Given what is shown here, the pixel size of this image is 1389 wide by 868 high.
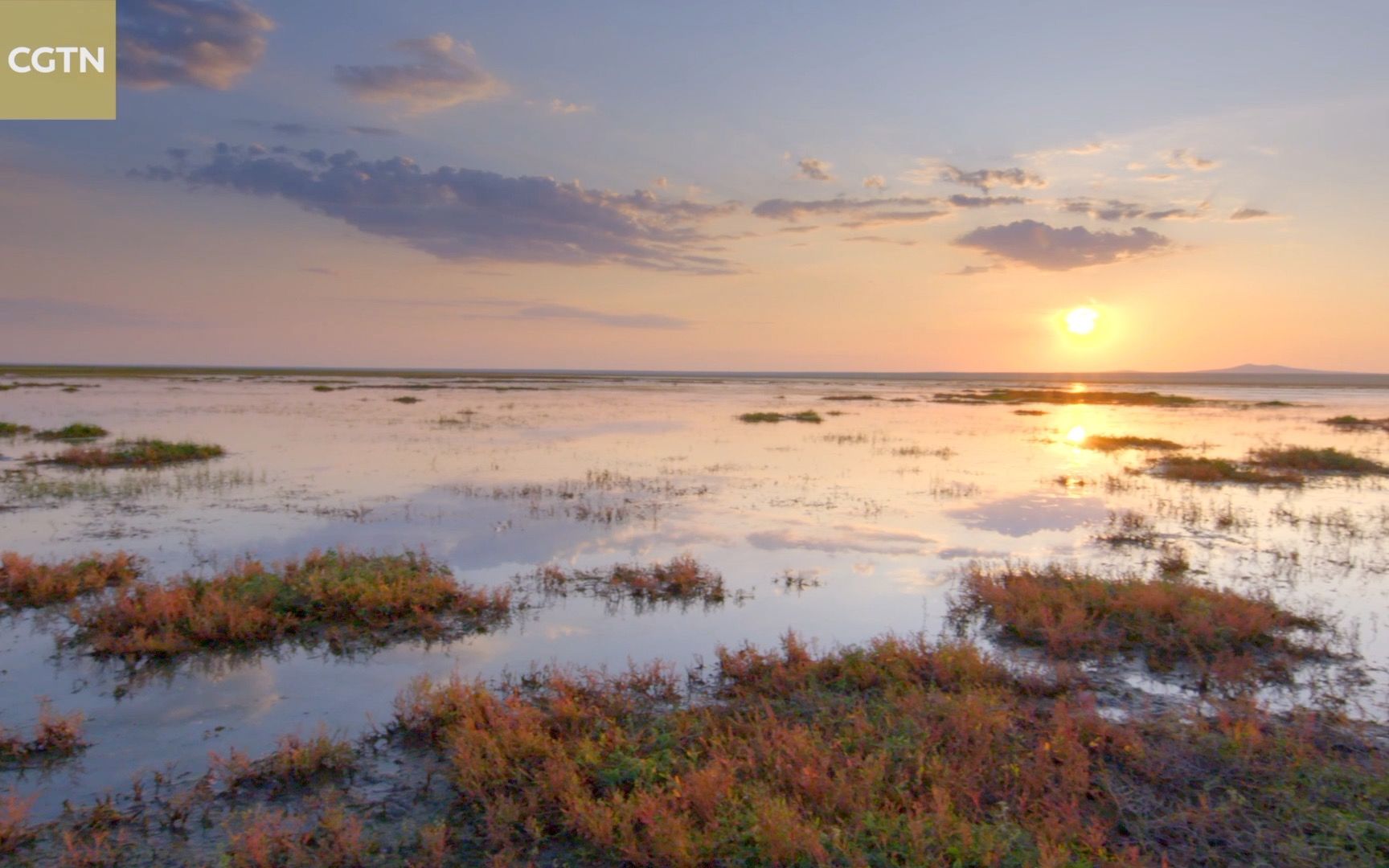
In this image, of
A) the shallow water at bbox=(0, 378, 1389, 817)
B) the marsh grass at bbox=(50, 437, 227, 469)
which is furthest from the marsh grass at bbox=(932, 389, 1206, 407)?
the marsh grass at bbox=(50, 437, 227, 469)

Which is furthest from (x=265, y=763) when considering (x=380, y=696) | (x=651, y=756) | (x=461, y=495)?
(x=461, y=495)

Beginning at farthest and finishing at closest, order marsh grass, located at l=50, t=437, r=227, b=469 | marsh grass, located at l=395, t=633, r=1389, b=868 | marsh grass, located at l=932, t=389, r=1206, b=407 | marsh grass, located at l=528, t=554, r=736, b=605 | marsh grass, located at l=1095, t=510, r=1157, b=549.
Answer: marsh grass, located at l=932, t=389, r=1206, b=407
marsh grass, located at l=50, t=437, r=227, b=469
marsh grass, located at l=1095, t=510, r=1157, b=549
marsh grass, located at l=528, t=554, r=736, b=605
marsh grass, located at l=395, t=633, r=1389, b=868

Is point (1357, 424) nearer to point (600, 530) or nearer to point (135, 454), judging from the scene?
point (600, 530)

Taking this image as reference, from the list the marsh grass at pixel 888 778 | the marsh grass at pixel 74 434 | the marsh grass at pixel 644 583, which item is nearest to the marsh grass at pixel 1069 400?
the marsh grass at pixel 74 434

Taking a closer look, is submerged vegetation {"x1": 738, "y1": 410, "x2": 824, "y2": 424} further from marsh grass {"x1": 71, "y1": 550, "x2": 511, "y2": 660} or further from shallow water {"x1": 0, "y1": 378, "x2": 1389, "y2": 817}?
marsh grass {"x1": 71, "y1": 550, "x2": 511, "y2": 660}

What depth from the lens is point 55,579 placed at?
1164 centimetres

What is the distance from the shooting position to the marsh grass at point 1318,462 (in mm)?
26219

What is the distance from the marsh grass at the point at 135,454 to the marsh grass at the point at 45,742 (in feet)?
66.1

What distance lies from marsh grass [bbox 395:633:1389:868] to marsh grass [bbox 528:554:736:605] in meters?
3.73

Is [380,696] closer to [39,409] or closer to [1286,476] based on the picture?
[1286,476]

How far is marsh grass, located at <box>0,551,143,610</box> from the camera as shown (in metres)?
11.3

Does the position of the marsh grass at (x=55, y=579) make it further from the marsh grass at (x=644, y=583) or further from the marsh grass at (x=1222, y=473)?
the marsh grass at (x=1222, y=473)

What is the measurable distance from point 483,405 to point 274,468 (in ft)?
109

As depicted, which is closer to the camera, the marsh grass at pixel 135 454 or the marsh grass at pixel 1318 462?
the marsh grass at pixel 135 454
